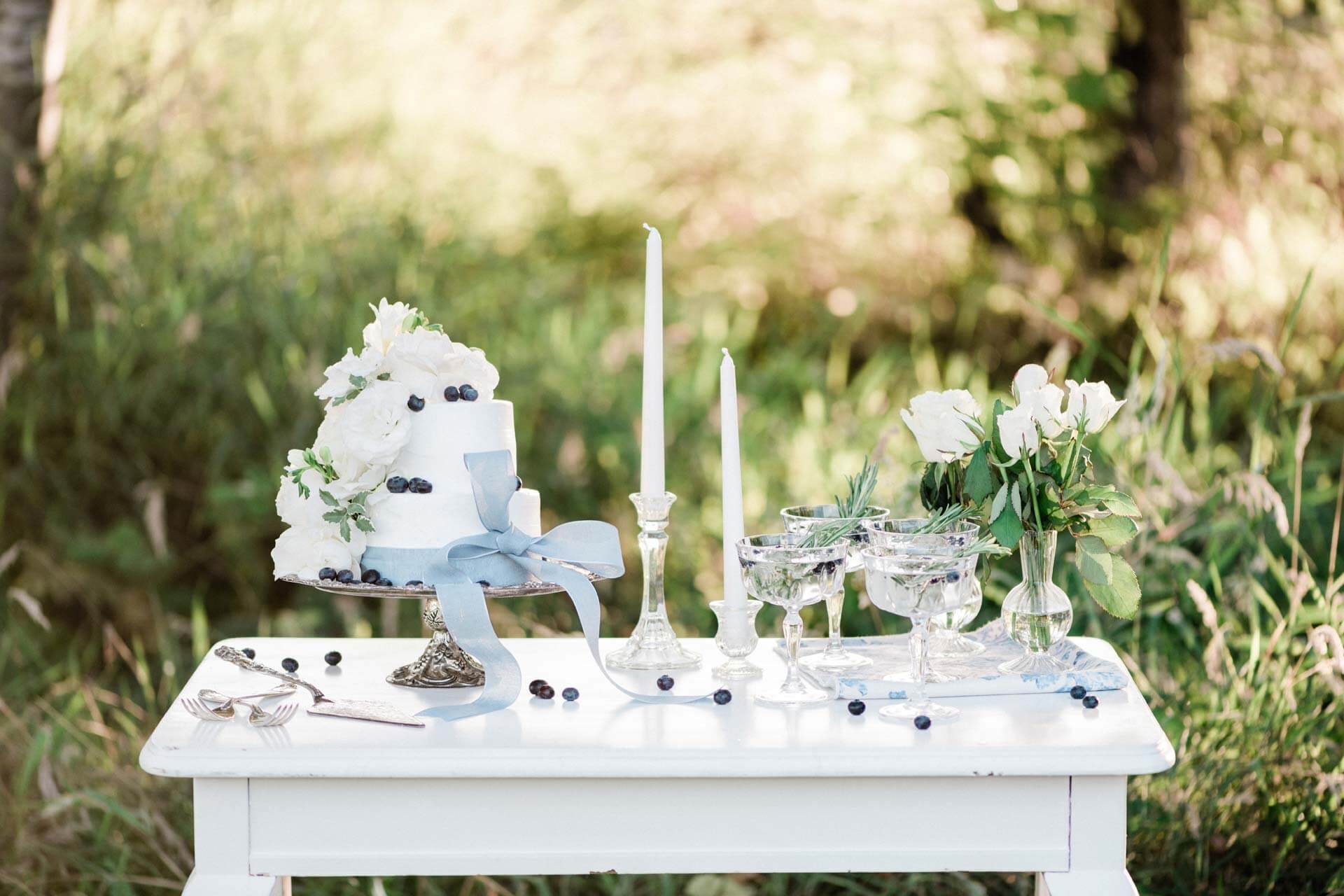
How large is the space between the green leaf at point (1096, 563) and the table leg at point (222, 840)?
33.2 inches

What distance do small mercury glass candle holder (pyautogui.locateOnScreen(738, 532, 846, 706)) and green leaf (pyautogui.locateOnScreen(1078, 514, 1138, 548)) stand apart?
262mm

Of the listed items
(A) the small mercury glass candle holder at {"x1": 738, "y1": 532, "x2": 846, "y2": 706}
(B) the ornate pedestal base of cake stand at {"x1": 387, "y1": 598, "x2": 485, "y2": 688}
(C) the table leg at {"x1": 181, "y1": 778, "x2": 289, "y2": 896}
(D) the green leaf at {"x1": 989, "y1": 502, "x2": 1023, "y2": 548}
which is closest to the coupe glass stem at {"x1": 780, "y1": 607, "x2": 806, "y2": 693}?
(A) the small mercury glass candle holder at {"x1": 738, "y1": 532, "x2": 846, "y2": 706}

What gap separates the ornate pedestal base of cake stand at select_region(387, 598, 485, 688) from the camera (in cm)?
146

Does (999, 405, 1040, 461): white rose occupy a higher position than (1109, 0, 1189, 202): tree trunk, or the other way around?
(1109, 0, 1189, 202): tree trunk

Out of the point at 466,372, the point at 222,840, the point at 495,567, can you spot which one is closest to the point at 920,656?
the point at 495,567

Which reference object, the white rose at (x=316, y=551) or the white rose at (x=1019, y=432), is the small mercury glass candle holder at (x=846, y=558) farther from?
the white rose at (x=316, y=551)

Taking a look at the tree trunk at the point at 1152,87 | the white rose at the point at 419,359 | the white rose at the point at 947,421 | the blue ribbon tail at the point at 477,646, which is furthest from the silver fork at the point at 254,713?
the tree trunk at the point at 1152,87

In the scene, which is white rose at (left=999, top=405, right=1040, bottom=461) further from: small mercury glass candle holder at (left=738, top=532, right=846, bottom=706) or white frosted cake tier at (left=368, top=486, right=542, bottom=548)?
white frosted cake tier at (left=368, top=486, right=542, bottom=548)

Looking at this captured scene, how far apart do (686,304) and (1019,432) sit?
3.45 meters

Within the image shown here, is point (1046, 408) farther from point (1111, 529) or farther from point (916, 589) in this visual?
point (916, 589)

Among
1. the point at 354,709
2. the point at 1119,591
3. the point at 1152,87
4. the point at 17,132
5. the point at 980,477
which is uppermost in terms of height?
the point at 1152,87

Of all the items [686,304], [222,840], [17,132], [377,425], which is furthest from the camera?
[686,304]

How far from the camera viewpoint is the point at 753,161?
17.3 feet

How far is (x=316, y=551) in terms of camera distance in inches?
54.7
